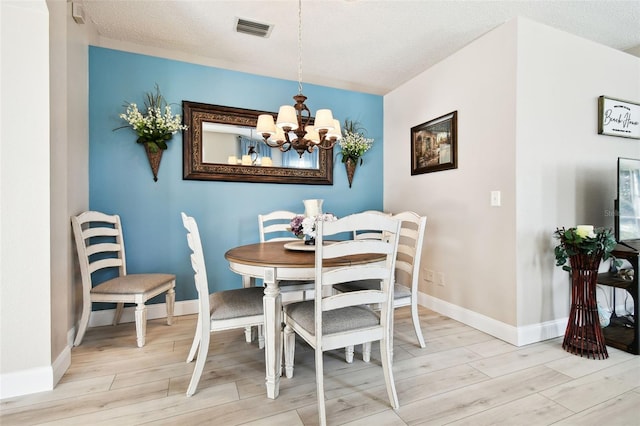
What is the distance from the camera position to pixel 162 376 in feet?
6.04

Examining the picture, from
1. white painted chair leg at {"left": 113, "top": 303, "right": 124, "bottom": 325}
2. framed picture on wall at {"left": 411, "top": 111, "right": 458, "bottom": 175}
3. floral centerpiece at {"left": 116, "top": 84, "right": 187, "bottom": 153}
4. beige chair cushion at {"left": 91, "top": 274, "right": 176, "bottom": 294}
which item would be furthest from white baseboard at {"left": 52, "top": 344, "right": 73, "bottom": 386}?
framed picture on wall at {"left": 411, "top": 111, "right": 458, "bottom": 175}

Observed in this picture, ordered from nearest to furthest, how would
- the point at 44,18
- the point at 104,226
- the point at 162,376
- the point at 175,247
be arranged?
the point at 44,18
the point at 162,376
the point at 104,226
the point at 175,247

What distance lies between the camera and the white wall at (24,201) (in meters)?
1.62

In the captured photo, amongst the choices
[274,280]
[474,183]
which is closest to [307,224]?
[274,280]

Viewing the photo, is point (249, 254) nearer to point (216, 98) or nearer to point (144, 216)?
point (144, 216)

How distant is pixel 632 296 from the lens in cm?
212

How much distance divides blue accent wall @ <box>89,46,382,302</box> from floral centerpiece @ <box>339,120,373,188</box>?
51 centimetres

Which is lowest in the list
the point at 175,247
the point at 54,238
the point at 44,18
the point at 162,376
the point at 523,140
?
the point at 162,376

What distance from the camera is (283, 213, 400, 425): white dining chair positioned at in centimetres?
138

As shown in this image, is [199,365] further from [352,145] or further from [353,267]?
[352,145]

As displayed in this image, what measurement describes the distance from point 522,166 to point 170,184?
10.2ft

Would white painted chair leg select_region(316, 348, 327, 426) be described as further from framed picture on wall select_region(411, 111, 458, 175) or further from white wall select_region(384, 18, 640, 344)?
framed picture on wall select_region(411, 111, 458, 175)

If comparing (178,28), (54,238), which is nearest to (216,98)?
(178,28)

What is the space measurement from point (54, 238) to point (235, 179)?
5.18 ft
